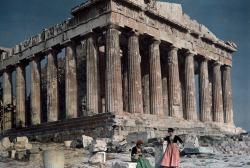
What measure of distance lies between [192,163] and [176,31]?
1833cm

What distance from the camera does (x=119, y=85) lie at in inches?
1056

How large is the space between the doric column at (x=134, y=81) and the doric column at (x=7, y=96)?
559 inches

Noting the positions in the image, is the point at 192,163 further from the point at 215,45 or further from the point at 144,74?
the point at 215,45

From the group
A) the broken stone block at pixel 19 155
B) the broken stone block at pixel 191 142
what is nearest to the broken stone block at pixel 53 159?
the broken stone block at pixel 19 155

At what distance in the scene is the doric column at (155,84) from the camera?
98.2ft

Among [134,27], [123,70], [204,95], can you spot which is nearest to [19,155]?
[134,27]

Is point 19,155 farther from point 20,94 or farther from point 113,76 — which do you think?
point 20,94

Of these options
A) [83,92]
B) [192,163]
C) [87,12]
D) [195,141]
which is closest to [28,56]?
[83,92]

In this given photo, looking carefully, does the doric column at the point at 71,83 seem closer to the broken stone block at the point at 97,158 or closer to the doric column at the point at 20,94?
the doric column at the point at 20,94

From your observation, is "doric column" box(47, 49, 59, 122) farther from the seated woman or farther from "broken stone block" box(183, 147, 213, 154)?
the seated woman

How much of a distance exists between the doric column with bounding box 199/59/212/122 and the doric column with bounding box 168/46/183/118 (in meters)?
3.88

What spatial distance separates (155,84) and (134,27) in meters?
4.48

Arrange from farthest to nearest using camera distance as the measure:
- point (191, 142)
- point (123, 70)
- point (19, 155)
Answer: point (123, 70) < point (191, 142) < point (19, 155)

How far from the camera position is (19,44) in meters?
36.5
